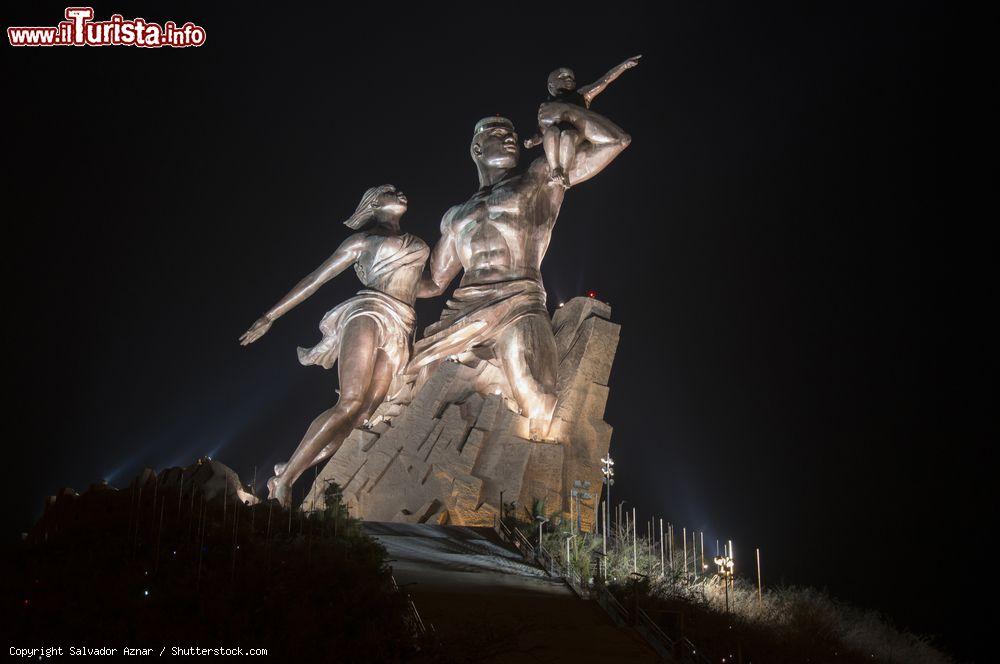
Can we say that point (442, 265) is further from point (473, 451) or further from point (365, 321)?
point (473, 451)

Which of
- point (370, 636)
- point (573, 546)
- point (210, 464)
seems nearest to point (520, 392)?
point (573, 546)

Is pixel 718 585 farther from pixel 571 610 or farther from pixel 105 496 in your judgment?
pixel 105 496

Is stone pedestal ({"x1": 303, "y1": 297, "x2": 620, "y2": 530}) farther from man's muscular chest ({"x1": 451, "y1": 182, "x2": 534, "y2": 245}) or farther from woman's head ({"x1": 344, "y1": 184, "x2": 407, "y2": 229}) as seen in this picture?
woman's head ({"x1": 344, "y1": 184, "x2": 407, "y2": 229})

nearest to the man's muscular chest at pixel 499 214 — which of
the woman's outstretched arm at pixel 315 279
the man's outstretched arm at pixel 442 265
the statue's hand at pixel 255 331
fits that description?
the man's outstretched arm at pixel 442 265

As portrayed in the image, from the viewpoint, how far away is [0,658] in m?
5.73

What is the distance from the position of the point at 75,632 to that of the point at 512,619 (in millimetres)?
2898

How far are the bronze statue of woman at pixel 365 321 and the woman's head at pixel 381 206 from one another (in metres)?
0.01

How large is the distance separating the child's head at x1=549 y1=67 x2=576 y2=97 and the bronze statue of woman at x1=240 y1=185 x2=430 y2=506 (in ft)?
8.19

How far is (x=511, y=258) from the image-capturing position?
1272 centimetres

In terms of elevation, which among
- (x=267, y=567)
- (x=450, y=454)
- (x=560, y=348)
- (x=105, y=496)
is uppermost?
(x=560, y=348)

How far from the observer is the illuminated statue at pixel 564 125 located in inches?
497

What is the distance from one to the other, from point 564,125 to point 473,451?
14.5 ft

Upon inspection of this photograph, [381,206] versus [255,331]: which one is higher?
[381,206]

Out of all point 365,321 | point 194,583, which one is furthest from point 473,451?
point 194,583
